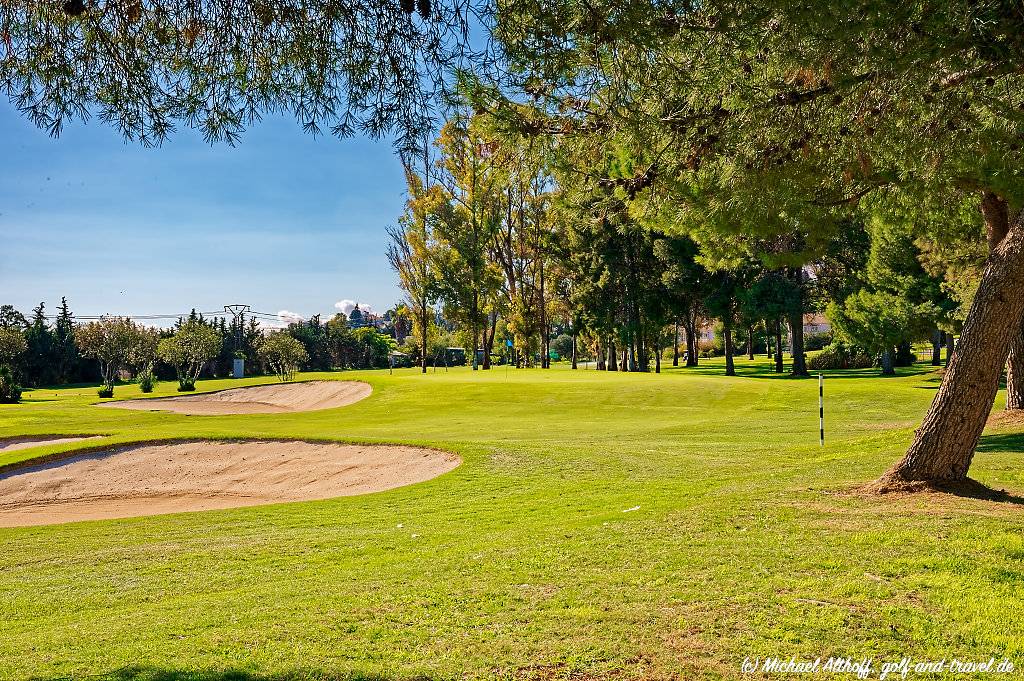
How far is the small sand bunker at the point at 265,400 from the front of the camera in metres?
32.2

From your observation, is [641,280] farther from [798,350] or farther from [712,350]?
[712,350]

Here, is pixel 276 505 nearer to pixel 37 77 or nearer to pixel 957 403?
pixel 37 77

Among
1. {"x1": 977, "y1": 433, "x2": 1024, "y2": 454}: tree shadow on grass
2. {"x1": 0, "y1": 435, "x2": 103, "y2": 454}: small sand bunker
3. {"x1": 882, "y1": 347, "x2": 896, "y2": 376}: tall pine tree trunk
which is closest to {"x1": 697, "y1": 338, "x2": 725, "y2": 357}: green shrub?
{"x1": 882, "y1": 347, "x2": 896, "y2": 376}: tall pine tree trunk

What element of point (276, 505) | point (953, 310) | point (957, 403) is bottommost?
point (276, 505)

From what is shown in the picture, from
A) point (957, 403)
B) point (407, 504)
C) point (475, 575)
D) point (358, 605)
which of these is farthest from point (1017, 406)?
point (358, 605)

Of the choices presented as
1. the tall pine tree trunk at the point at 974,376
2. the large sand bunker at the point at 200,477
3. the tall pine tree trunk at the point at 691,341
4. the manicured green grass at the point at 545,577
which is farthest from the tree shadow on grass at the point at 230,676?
the tall pine tree trunk at the point at 691,341

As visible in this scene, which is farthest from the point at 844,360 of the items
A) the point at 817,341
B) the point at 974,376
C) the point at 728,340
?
the point at 974,376

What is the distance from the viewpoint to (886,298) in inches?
1277

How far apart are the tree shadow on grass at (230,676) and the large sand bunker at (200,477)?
27.4 ft

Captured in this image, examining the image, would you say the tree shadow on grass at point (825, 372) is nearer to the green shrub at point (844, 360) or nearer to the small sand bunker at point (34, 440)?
the green shrub at point (844, 360)

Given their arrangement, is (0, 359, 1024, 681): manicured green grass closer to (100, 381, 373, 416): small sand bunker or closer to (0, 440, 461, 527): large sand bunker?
(0, 440, 461, 527): large sand bunker

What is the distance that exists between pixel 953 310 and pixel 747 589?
101 ft

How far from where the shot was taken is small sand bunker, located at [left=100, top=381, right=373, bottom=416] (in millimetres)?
32219

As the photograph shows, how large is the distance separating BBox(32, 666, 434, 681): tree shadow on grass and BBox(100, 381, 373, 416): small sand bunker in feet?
88.6
